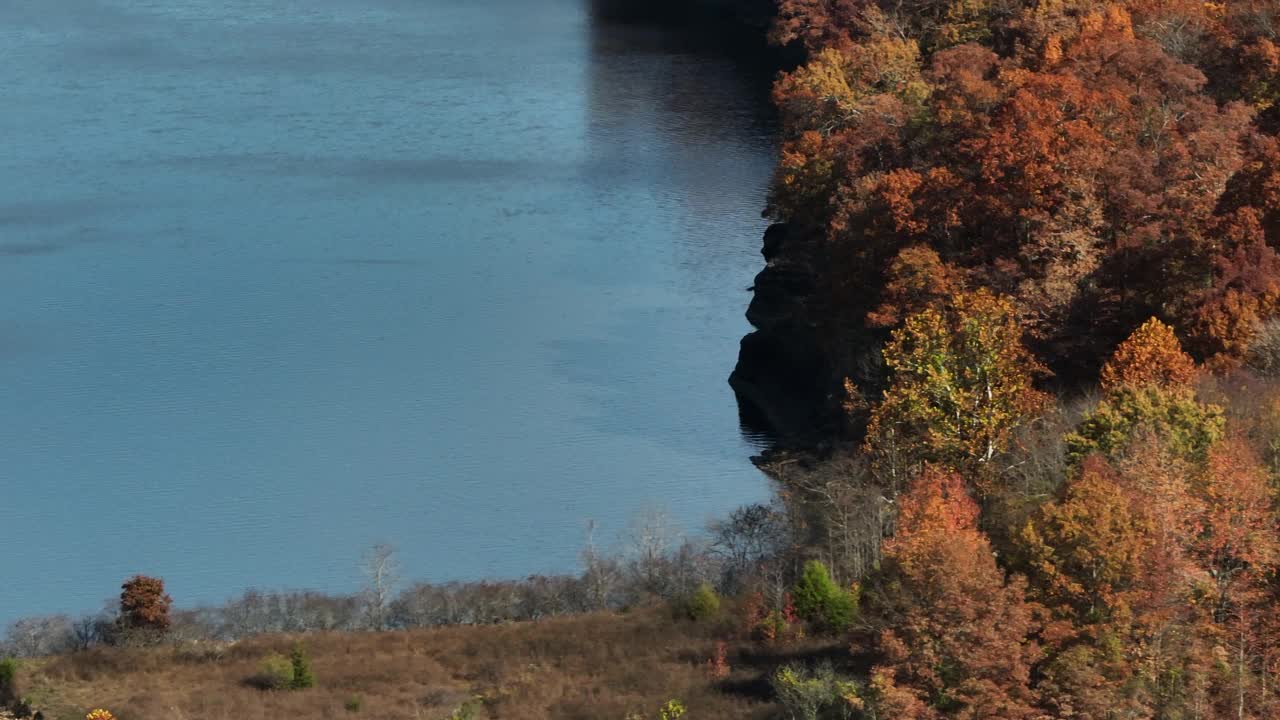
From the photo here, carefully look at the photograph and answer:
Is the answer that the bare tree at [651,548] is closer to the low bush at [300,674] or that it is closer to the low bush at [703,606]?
the low bush at [703,606]

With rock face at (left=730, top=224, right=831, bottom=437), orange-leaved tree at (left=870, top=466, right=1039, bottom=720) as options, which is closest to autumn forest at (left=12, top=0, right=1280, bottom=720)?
orange-leaved tree at (left=870, top=466, right=1039, bottom=720)

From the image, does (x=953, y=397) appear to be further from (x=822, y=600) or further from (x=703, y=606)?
(x=703, y=606)

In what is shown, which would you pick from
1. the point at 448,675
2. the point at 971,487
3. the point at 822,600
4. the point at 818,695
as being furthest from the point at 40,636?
the point at 971,487

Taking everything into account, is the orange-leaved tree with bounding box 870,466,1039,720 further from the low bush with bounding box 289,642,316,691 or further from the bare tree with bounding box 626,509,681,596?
the bare tree with bounding box 626,509,681,596

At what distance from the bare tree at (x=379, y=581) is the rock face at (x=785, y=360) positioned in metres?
18.1

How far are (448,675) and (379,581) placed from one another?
30.5ft

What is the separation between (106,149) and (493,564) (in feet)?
180

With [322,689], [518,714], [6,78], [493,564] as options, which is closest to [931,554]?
[518,714]

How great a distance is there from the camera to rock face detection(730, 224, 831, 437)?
80875 mm

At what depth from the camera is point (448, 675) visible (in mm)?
57406

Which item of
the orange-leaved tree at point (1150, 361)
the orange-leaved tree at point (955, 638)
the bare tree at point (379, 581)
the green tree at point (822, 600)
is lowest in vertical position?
the bare tree at point (379, 581)

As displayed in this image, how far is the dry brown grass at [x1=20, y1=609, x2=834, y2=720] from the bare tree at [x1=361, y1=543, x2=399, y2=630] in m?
2.11

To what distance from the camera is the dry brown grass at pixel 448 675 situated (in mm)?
54031

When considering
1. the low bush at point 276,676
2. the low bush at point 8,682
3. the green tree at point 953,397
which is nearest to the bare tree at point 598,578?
the green tree at point 953,397
